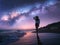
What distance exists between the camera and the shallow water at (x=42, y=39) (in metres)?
13.7

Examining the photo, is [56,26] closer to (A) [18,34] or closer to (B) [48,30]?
(B) [48,30]

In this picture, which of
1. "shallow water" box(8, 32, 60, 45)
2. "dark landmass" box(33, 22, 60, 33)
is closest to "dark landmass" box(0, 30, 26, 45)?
"shallow water" box(8, 32, 60, 45)

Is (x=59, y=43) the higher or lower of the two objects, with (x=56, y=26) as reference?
lower

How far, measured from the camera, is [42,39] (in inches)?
545

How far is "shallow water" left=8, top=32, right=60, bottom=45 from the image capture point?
45.0 feet

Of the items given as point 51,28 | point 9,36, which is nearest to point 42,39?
→ point 51,28

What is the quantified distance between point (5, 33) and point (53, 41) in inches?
106

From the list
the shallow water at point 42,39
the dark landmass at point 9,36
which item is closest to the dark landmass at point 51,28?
the shallow water at point 42,39

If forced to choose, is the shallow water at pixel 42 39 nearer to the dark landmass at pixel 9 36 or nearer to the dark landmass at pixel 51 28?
the dark landmass at pixel 51 28

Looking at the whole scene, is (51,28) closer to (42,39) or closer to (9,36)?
(42,39)

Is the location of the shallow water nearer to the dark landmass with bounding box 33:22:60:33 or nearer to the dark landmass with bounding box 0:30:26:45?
the dark landmass with bounding box 33:22:60:33

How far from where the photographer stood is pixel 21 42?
1412cm

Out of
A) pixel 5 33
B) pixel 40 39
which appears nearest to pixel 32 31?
pixel 40 39

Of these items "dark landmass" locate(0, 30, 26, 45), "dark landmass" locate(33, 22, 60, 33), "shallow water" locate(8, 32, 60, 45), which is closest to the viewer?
"dark landmass" locate(33, 22, 60, 33)
